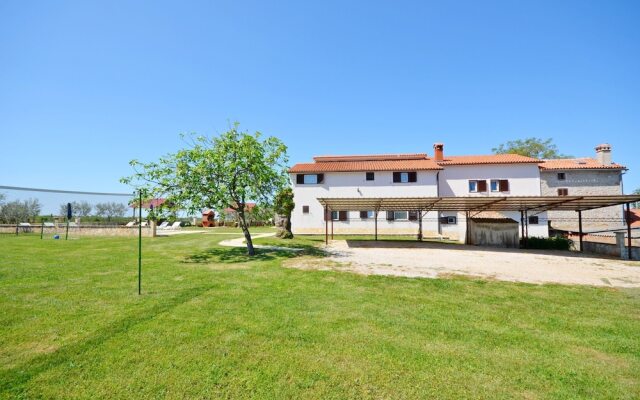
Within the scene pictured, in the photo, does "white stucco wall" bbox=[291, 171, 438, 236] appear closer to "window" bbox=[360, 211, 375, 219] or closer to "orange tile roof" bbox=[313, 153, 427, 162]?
"window" bbox=[360, 211, 375, 219]

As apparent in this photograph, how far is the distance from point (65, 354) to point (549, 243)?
26.3 meters

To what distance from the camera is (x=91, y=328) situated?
5.15m

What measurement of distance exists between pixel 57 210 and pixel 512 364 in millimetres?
33931

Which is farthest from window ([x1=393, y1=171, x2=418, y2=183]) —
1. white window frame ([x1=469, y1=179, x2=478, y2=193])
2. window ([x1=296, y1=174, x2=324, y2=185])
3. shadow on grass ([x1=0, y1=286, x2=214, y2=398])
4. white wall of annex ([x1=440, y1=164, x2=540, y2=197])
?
shadow on grass ([x1=0, y1=286, x2=214, y2=398])

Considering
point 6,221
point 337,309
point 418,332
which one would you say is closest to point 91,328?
point 337,309

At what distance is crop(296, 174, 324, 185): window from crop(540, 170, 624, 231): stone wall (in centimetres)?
2626

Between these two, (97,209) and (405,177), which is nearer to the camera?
(97,209)

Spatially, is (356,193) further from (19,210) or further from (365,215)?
(19,210)

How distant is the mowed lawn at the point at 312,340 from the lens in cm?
356

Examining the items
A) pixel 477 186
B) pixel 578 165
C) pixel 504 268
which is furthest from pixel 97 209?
pixel 578 165

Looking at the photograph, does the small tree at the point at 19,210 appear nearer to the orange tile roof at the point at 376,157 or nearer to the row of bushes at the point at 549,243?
the orange tile roof at the point at 376,157

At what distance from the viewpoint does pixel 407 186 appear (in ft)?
102

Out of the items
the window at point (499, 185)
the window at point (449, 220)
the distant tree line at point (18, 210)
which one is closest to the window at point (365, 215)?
the window at point (449, 220)

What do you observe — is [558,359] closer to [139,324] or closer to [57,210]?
[139,324]
